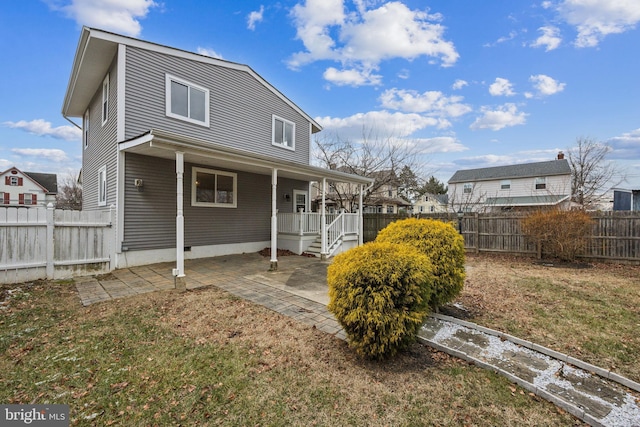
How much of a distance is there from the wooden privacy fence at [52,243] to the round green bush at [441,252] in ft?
23.7

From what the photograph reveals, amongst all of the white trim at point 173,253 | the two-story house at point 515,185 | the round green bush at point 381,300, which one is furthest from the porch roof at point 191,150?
the two-story house at point 515,185

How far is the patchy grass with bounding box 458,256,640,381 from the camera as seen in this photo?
10.8 feet

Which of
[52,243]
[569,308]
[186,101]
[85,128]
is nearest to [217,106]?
[186,101]

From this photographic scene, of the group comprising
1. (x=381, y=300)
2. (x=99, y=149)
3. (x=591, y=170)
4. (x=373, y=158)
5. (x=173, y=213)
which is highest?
(x=591, y=170)

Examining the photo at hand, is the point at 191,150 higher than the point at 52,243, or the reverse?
the point at 191,150

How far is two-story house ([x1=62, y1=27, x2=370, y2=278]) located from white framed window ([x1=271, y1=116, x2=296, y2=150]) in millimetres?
65

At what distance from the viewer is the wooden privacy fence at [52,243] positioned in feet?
18.9

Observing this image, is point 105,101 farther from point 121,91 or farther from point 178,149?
point 178,149

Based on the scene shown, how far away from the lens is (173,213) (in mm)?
8680

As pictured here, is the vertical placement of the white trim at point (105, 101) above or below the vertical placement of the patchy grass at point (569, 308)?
above

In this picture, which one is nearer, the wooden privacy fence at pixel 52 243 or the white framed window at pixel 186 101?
the wooden privacy fence at pixel 52 243

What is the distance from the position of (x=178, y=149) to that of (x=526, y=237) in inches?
460

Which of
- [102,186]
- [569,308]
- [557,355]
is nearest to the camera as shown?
[557,355]

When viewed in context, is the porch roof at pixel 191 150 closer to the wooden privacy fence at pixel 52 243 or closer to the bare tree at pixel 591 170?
the wooden privacy fence at pixel 52 243
